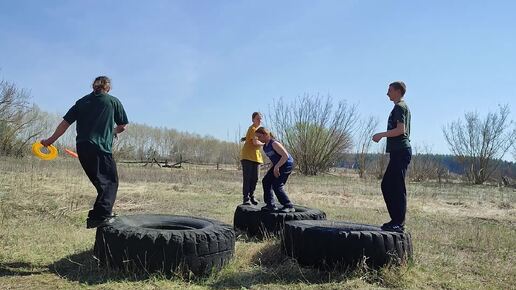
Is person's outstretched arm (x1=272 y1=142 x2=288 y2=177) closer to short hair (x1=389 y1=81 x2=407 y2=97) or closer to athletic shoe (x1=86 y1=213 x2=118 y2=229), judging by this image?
short hair (x1=389 y1=81 x2=407 y2=97)

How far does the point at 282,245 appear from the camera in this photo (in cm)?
520

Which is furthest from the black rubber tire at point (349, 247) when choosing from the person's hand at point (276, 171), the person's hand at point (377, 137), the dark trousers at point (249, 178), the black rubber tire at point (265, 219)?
the dark trousers at point (249, 178)

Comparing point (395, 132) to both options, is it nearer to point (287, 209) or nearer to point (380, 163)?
point (287, 209)

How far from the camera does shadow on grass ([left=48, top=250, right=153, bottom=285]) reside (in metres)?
4.22

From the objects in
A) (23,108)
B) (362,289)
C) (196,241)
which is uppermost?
(23,108)

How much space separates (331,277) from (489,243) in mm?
3737

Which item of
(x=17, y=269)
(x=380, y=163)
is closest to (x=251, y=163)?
(x=17, y=269)

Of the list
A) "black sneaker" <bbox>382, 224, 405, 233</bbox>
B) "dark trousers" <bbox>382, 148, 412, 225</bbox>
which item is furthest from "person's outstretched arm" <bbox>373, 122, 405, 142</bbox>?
"black sneaker" <bbox>382, 224, 405, 233</bbox>

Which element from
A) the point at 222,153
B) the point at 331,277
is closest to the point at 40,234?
the point at 331,277

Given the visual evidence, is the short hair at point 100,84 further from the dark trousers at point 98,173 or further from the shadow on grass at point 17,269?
the shadow on grass at point 17,269

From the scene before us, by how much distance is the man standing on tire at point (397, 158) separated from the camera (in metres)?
4.84

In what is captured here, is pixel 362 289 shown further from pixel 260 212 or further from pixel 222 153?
pixel 222 153

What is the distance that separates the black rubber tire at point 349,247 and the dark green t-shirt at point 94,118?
7.89ft

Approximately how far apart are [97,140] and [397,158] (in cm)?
Result: 330
